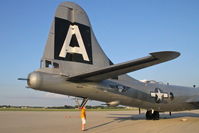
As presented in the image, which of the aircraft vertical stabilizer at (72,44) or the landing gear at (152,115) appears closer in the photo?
the aircraft vertical stabilizer at (72,44)

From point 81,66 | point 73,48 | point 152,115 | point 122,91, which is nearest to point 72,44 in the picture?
point 73,48

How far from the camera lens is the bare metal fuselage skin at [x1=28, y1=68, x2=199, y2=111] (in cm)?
1144

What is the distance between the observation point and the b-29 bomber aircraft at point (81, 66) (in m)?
10.9

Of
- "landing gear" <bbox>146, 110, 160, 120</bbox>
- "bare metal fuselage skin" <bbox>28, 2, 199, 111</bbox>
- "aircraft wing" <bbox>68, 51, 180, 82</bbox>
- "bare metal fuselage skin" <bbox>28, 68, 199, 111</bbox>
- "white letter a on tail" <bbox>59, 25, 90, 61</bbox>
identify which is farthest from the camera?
"landing gear" <bbox>146, 110, 160, 120</bbox>

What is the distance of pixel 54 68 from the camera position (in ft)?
39.7

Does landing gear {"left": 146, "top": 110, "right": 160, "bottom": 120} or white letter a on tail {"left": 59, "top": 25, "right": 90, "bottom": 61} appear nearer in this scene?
white letter a on tail {"left": 59, "top": 25, "right": 90, "bottom": 61}

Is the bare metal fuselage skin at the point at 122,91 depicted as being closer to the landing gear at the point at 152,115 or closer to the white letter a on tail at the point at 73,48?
the landing gear at the point at 152,115

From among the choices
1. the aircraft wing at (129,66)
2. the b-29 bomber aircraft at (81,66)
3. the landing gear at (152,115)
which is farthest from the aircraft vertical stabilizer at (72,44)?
the landing gear at (152,115)

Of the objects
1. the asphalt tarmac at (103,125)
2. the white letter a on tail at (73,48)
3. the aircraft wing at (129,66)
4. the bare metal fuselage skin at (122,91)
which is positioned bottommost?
the asphalt tarmac at (103,125)

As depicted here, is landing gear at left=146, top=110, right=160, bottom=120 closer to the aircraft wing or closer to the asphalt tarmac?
the asphalt tarmac

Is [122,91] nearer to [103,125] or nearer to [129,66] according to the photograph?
[103,125]

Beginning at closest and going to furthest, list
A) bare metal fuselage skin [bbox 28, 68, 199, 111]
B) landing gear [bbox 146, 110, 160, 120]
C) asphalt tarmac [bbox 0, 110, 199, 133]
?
bare metal fuselage skin [bbox 28, 68, 199, 111], asphalt tarmac [bbox 0, 110, 199, 133], landing gear [bbox 146, 110, 160, 120]

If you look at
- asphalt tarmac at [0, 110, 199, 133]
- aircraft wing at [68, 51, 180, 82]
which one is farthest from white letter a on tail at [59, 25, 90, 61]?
asphalt tarmac at [0, 110, 199, 133]

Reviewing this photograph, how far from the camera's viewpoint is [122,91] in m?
15.0
